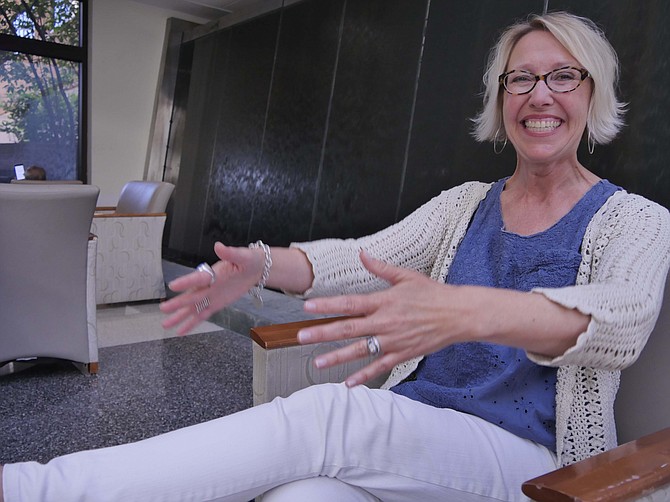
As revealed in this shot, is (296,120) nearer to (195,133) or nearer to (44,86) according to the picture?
(195,133)

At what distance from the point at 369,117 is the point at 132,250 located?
83.1 inches

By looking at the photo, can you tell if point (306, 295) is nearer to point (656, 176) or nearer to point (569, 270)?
point (569, 270)

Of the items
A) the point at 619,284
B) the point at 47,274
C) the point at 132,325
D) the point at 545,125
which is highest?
the point at 545,125

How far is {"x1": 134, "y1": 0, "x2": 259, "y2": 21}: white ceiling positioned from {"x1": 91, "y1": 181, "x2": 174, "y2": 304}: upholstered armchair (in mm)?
2861

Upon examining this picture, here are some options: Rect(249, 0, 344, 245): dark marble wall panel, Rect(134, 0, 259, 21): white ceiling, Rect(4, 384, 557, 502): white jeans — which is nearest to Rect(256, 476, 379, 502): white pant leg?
Rect(4, 384, 557, 502): white jeans

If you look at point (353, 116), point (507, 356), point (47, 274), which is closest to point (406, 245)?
point (507, 356)

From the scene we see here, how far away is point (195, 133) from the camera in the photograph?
21.6 feet

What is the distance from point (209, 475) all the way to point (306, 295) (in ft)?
1.56

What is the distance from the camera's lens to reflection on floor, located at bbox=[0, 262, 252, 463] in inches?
95.1

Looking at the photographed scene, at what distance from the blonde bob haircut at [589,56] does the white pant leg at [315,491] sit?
0.94 metres

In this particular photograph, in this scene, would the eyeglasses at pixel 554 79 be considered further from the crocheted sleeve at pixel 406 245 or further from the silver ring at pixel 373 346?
the silver ring at pixel 373 346

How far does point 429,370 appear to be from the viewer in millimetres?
1387

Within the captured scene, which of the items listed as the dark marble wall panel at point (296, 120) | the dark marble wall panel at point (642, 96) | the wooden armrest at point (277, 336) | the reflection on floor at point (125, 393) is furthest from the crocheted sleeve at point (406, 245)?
the dark marble wall panel at point (296, 120)

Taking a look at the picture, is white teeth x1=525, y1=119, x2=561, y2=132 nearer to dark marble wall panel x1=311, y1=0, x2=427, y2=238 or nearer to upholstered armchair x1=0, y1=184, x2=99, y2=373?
upholstered armchair x1=0, y1=184, x2=99, y2=373
